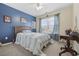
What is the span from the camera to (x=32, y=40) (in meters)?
1.62

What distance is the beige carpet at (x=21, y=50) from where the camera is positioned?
1369mm

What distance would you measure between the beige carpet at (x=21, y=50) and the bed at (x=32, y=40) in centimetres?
8

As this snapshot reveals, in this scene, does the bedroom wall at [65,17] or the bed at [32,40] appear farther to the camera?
the bed at [32,40]

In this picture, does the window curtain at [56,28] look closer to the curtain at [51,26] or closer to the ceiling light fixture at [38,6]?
the curtain at [51,26]

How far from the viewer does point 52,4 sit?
144cm

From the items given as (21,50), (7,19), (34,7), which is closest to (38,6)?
(34,7)

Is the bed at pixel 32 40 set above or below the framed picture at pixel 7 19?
below

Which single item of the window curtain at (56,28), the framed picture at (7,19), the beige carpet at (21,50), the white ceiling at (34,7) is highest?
the white ceiling at (34,7)

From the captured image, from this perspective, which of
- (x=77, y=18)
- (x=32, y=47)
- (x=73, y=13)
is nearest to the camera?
(x=73, y=13)

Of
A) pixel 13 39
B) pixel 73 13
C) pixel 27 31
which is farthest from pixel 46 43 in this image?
pixel 73 13

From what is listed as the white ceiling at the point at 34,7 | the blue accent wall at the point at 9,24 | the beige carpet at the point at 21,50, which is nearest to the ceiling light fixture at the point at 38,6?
the white ceiling at the point at 34,7

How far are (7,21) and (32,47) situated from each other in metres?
0.67

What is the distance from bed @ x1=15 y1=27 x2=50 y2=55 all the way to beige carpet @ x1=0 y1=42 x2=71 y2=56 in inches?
3.3

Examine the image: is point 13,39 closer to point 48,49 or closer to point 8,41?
point 8,41
